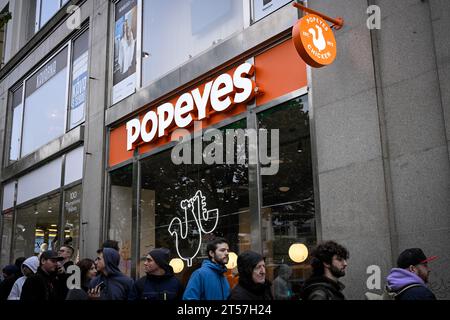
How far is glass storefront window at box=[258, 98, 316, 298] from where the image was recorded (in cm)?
779

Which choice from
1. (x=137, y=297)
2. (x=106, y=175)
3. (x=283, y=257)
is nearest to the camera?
(x=137, y=297)

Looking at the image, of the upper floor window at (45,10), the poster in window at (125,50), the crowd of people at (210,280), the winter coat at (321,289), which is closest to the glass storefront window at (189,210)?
the crowd of people at (210,280)

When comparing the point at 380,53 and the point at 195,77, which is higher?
the point at 195,77

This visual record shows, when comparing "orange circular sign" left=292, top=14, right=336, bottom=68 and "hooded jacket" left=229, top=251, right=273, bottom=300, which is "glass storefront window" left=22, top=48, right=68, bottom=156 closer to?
"orange circular sign" left=292, top=14, right=336, bottom=68

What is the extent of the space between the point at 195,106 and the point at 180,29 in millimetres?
2277

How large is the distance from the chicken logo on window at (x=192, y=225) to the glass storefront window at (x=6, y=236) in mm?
9993

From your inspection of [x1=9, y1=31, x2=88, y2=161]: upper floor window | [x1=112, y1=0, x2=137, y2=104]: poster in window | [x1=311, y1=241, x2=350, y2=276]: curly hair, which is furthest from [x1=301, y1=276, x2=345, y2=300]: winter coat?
[x1=9, y1=31, x2=88, y2=161]: upper floor window

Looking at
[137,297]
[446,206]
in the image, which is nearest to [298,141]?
[446,206]

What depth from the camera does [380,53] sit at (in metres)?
7.03

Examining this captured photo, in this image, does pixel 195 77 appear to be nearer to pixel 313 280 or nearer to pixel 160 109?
pixel 160 109

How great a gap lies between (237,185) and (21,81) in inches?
499

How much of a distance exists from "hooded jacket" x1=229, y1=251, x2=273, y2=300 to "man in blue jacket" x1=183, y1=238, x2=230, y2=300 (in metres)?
0.73
